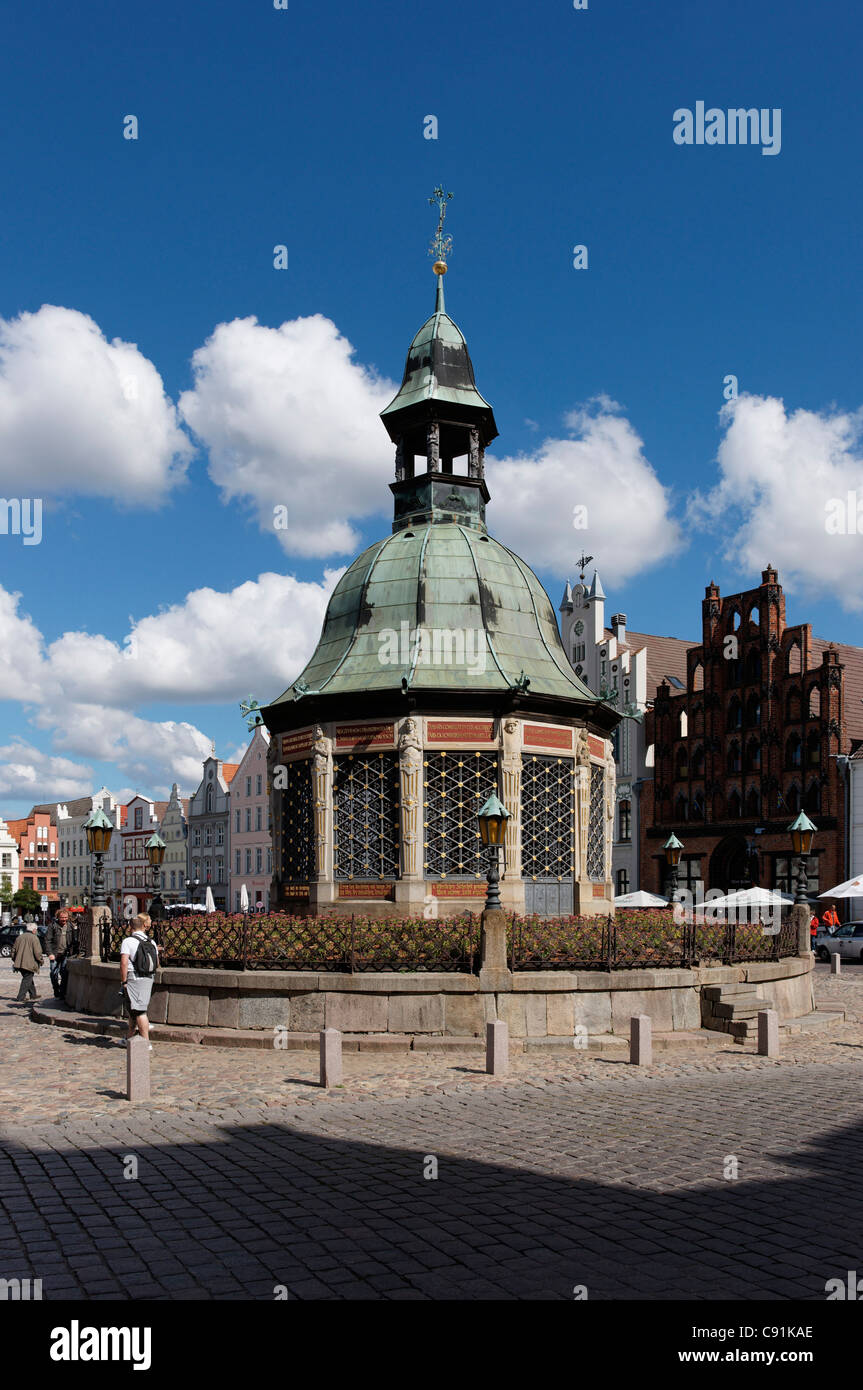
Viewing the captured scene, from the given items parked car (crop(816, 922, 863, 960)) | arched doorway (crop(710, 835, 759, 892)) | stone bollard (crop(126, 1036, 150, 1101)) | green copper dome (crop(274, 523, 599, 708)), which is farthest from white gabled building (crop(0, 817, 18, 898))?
stone bollard (crop(126, 1036, 150, 1101))

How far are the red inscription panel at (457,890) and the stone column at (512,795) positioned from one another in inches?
21.9

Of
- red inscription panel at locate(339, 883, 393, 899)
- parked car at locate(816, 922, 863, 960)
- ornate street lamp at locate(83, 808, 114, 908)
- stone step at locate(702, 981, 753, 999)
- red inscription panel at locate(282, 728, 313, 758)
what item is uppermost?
red inscription panel at locate(282, 728, 313, 758)

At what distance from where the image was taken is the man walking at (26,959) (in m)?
24.0

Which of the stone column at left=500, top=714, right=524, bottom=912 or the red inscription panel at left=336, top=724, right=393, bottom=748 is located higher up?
the red inscription panel at left=336, top=724, right=393, bottom=748

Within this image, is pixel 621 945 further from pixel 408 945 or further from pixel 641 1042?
pixel 408 945

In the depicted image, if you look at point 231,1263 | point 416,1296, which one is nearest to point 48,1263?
point 231,1263

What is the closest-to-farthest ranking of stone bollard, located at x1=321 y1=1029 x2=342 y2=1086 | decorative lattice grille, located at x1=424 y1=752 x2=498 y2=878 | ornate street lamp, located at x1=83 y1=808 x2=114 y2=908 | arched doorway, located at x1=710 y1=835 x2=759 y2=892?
stone bollard, located at x1=321 y1=1029 x2=342 y2=1086 → ornate street lamp, located at x1=83 y1=808 x2=114 y2=908 → decorative lattice grille, located at x1=424 y1=752 x2=498 y2=878 → arched doorway, located at x1=710 y1=835 x2=759 y2=892

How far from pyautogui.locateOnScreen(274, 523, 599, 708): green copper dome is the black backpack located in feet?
28.3

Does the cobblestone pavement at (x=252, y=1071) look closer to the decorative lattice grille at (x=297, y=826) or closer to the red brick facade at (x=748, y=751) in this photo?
the decorative lattice grille at (x=297, y=826)

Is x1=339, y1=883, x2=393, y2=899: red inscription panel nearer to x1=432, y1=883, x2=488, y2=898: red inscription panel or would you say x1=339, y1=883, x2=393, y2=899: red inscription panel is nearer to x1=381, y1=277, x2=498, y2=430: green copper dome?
x1=432, y1=883, x2=488, y2=898: red inscription panel

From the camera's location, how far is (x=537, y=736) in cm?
2348

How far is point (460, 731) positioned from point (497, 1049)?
9.37m

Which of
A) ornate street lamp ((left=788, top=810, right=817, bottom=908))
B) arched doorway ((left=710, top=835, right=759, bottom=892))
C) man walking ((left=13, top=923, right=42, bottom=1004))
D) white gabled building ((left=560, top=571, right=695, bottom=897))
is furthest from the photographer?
white gabled building ((left=560, top=571, right=695, bottom=897))

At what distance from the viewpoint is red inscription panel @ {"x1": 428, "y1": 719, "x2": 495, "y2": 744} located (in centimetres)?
2289
